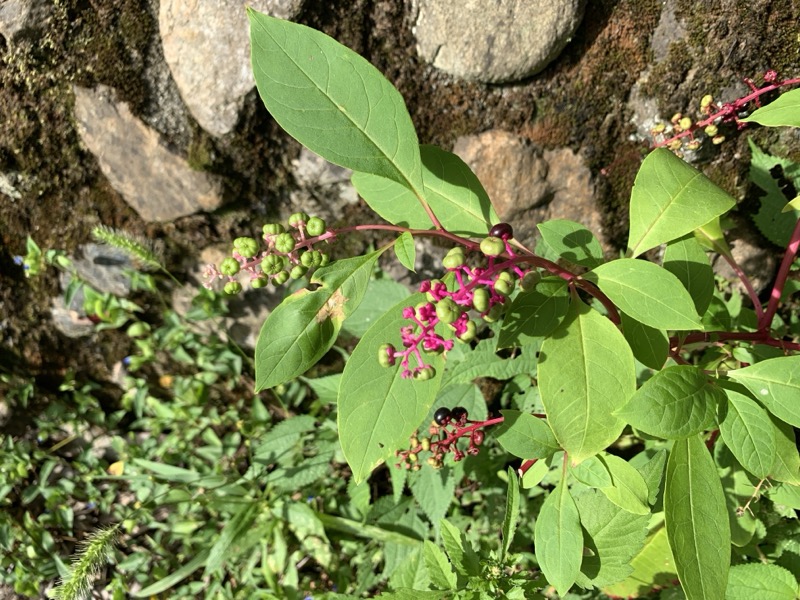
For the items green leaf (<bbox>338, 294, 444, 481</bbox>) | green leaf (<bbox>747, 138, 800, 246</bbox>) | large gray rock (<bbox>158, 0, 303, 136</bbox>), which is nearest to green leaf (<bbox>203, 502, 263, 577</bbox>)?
green leaf (<bbox>338, 294, 444, 481</bbox>)

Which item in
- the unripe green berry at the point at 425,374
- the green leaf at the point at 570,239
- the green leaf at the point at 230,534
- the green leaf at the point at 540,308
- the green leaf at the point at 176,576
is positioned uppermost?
the green leaf at the point at 570,239

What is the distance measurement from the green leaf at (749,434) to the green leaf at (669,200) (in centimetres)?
41

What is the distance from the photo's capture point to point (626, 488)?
141cm

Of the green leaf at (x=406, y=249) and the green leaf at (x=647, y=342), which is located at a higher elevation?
the green leaf at (x=406, y=249)

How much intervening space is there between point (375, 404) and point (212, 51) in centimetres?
129

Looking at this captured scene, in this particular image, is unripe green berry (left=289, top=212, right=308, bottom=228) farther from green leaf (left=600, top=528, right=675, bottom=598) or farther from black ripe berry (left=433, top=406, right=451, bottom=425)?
green leaf (left=600, top=528, right=675, bottom=598)

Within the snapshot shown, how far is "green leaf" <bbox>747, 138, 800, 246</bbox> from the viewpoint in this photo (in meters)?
1.94

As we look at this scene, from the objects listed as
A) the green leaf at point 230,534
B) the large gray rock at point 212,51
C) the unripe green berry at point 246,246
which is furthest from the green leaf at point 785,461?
the green leaf at point 230,534

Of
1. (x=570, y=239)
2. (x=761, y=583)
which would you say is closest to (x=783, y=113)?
(x=570, y=239)

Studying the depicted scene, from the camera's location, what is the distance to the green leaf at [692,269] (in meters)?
1.48

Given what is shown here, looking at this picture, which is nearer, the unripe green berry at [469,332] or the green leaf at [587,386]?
the unripe green berry at [469,332]

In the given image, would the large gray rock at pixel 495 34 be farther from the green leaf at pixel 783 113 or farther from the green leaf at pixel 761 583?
the green leaf at pixel 761 583

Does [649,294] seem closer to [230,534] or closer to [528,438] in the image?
[528,438]

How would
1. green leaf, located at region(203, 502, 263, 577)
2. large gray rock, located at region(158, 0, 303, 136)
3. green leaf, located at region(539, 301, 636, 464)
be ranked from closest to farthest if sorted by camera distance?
green leaf, located at region(539, 301, 636, 464)
large gray rock, located at region(158, 0, 303, 136)
green leaf, located at region(203, 502, 263, 577)
